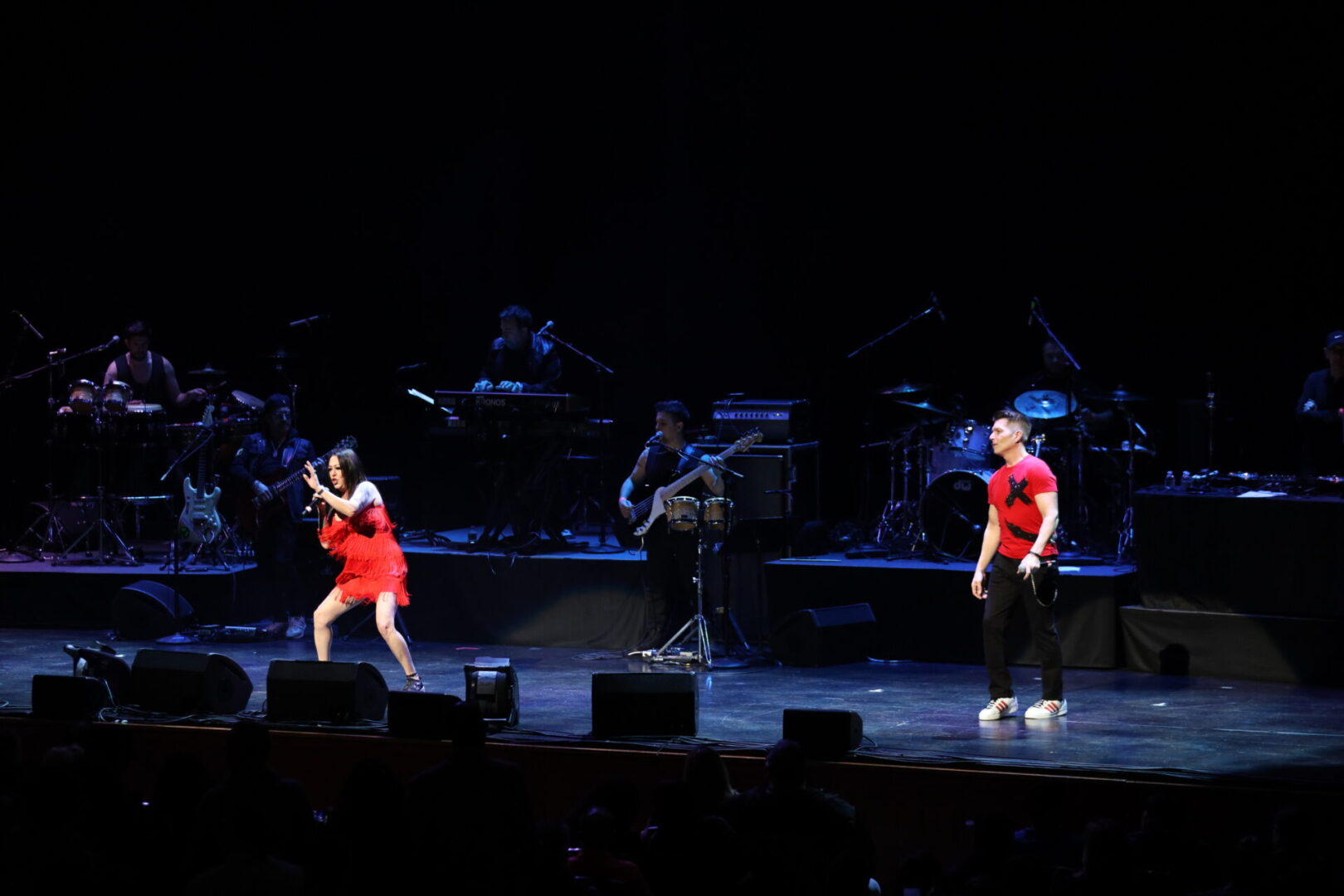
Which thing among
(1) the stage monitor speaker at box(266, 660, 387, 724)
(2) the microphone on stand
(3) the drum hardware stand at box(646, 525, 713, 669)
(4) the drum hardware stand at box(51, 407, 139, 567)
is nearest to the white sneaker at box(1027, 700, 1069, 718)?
(3) the drum hardware stand at box(646, 525, 713, 669)

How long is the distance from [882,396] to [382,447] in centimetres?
519

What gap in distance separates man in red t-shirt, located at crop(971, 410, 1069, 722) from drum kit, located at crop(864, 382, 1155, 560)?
10.1 feet

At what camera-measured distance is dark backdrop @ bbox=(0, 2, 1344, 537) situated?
14.8 metres

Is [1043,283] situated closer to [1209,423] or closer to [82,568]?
[1209,423]

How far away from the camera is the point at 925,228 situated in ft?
51.1

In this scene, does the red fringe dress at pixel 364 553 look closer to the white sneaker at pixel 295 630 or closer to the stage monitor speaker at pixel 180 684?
the stage monitor speaker at pixel 180 684

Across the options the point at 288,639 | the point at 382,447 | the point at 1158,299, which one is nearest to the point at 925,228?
the point at 1158,299

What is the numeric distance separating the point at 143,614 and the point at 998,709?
7166 mm

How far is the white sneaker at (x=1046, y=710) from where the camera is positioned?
10.4 meters

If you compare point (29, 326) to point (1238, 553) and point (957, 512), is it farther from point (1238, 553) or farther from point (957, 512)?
point (1238, 553)

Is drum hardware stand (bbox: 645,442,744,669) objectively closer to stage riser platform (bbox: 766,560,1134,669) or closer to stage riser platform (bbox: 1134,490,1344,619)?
stage riser platform (bbox: 766,560,1134,669)

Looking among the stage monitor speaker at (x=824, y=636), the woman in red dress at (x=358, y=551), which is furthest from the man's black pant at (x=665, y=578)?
the woman in red dress at (x=358, y=551)

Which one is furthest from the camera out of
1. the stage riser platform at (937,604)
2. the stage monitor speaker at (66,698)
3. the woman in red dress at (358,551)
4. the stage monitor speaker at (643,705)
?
the stage riser platform at (937,604)

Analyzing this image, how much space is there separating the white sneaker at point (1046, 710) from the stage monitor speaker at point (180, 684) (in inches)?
197
